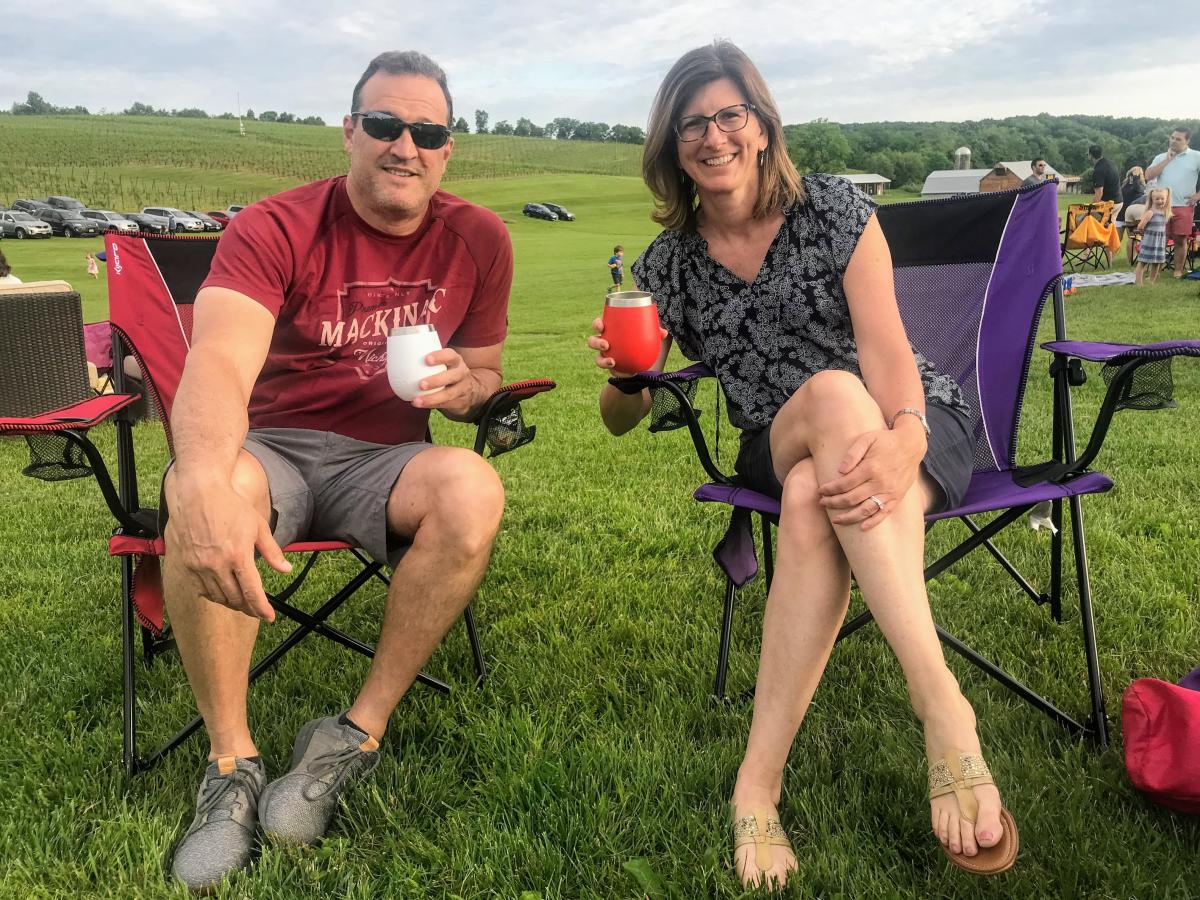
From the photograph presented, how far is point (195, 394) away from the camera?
1.64m

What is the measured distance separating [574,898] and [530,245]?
25.2m

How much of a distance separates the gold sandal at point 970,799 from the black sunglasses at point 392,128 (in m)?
1.66

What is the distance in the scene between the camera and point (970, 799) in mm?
1355

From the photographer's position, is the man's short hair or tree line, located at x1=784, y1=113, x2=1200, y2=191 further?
tree line, located at x1=784, y1=113, x2=1200, y2=191

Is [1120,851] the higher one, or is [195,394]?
[195,394]

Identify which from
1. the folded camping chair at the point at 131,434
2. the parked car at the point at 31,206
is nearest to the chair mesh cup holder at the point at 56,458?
the folded camping chair at the point at 131,434

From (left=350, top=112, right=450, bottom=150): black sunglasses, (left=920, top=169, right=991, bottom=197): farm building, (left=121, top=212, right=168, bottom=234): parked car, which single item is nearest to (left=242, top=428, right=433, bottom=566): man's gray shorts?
(left=350, top=112, right=450, bottom=150): black sunglasses

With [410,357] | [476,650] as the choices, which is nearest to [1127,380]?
[410,357]

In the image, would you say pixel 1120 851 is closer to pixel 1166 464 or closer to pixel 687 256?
pixel 687 256

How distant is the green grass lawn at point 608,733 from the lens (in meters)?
1.50

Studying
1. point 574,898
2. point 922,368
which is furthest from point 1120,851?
point 922,368

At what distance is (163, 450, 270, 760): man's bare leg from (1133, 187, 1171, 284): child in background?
32.8 ft

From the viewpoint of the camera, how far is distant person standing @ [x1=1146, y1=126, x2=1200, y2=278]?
9.27 meters

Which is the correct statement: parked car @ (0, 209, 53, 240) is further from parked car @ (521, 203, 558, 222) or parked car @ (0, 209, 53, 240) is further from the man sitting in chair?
the man sitting in chair
